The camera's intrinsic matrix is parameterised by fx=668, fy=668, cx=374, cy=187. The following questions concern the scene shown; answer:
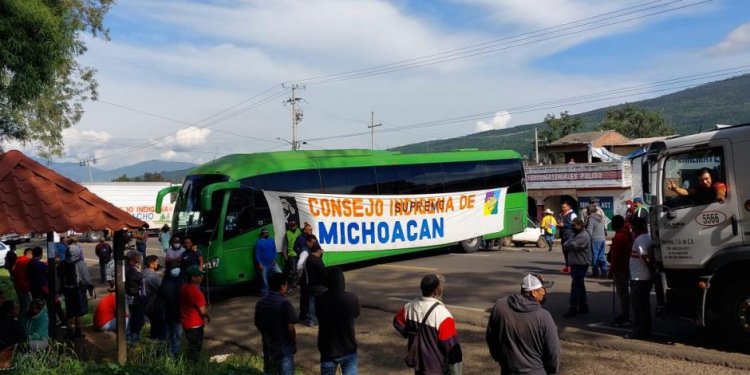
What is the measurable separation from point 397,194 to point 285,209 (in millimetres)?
4457

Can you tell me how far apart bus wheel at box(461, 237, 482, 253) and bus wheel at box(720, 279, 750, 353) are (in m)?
13.7

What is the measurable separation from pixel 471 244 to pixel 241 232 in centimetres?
934

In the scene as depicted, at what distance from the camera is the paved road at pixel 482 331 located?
8164mm

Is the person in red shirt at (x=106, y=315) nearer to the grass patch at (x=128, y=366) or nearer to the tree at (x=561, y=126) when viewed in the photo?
the grass patch at (x=128, y=366)

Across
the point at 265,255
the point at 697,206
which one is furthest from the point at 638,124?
the point at 697,206

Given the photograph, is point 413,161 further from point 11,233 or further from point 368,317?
point 11,233

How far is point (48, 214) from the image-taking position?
7.63 metres

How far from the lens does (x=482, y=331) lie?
33.7 feet

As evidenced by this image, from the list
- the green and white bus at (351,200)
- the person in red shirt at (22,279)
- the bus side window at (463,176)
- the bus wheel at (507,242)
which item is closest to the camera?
the person in red shirt at (22,279)

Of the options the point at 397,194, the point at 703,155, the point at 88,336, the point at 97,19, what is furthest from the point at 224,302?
the point at 97,19

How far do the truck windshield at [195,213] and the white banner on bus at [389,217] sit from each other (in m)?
1.28

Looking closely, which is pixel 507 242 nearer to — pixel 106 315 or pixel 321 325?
pixel 106 315

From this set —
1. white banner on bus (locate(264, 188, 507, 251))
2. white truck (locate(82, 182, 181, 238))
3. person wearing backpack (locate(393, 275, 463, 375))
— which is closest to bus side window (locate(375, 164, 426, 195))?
white banner on bus (locate(264, 188, 507, 251))

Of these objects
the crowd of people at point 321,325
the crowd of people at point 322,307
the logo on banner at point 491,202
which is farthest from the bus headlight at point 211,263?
the logo on banner at point 491,202
